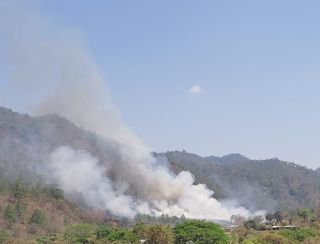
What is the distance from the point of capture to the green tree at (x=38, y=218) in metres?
89.0

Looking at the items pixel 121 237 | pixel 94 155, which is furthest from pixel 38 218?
pixel 94 155

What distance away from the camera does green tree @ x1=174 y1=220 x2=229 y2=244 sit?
53656mm

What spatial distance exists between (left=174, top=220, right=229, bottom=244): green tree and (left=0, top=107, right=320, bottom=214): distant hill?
59.6 meters

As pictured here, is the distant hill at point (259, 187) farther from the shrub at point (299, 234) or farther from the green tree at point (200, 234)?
the green tree at point (200, 234)

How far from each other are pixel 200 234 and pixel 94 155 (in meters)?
78.6

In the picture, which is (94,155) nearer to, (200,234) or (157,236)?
(200,234)

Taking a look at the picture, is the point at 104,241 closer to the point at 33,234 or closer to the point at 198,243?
the point at 198,243

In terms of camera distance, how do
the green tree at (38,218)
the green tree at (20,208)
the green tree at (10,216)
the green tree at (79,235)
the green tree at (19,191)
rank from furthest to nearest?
the green tree at (19,191) → the green tree at (20,208) → the green tree at (38,218) → the green tree at (10,216) → the green tree at (79,235)

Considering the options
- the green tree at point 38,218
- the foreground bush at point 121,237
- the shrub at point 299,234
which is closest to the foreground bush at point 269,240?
the shrub at point 299,234

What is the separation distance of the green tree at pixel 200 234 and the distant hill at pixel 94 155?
195 ft

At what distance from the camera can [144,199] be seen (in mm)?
→ 117000

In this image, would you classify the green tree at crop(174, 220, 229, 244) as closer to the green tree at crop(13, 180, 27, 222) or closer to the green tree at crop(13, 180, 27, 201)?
the green tree at crop(13, 180, 27, 222)

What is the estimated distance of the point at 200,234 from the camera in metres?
53.8

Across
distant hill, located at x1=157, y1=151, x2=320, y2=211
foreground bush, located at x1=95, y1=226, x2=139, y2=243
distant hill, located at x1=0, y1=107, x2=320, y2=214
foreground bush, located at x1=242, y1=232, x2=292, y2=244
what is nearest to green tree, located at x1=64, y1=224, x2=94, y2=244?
foreground bush, located at x1=95, y1=226, x2=139, y2=243
